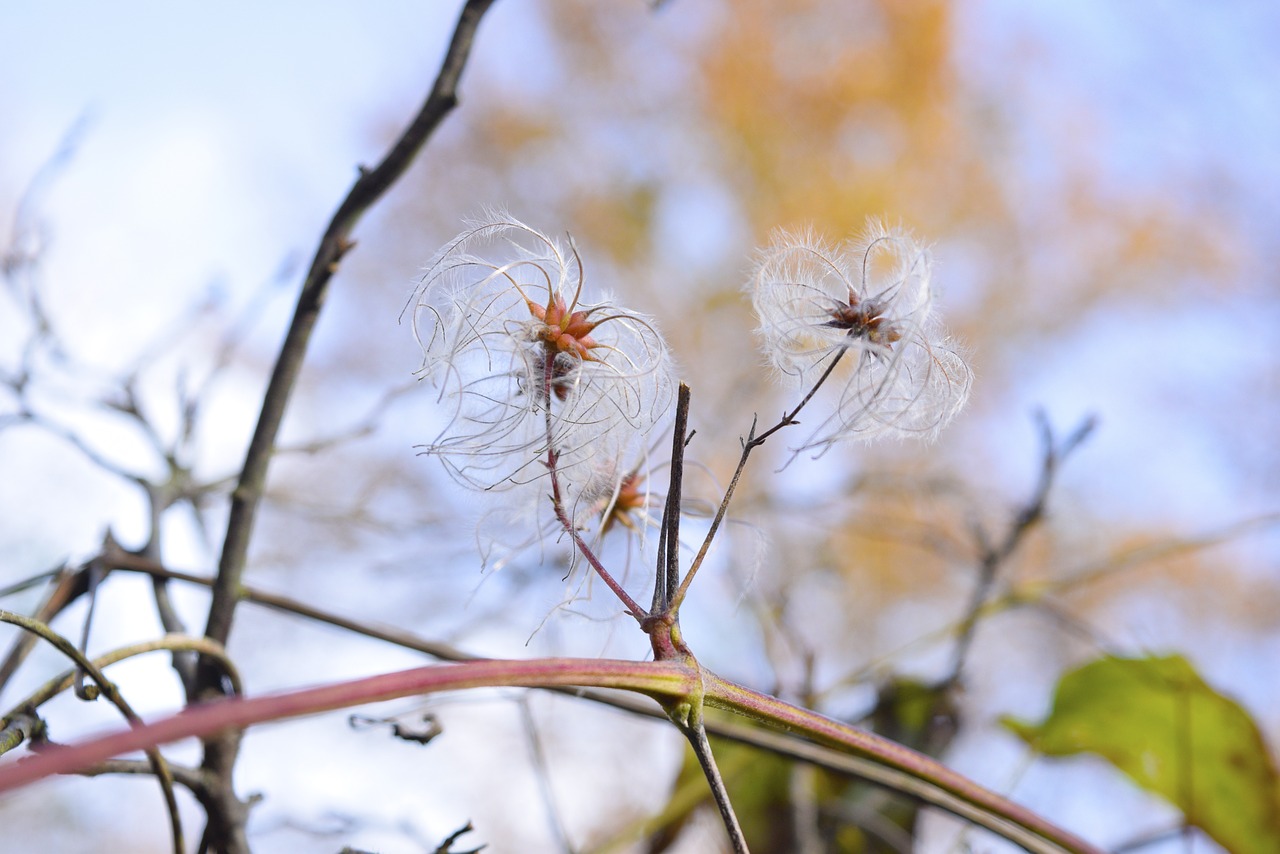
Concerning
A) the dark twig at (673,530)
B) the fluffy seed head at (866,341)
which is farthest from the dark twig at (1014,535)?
the dark twig at (673,530)

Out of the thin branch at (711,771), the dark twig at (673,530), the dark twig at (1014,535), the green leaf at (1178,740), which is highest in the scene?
the dark twig at (1014,535)

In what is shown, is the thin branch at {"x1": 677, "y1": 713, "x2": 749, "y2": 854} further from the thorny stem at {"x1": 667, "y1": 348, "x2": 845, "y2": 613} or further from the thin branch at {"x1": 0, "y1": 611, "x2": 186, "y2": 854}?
the thin branch at {"x1": 0, "y1": 611, "x2": 186, "y2": 854}

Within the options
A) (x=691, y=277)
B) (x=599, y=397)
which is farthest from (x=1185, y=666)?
(x=691, y=277)

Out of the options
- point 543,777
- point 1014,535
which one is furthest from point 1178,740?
point 543,777

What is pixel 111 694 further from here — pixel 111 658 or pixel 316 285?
pixel 316 285

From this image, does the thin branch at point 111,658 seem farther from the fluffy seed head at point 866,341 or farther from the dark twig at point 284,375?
the fluffy seed head at point 866,341
